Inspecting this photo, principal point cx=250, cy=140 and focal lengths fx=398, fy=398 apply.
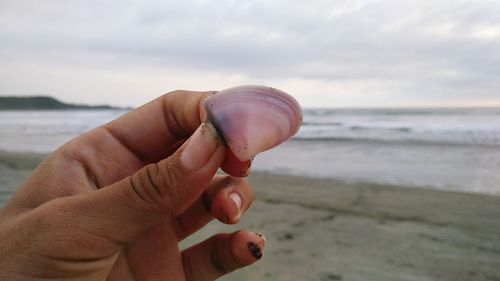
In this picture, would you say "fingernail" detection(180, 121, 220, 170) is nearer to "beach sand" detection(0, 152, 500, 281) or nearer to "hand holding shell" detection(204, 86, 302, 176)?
"hand holding shell" detection(204, 86, 302, 176)

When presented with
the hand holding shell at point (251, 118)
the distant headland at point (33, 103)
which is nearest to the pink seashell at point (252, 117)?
the hand holding shell at point (251, 118)

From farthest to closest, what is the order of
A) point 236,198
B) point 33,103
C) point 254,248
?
point 33,103
point 254,248
point 236,198

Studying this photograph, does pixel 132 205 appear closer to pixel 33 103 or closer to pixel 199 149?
pixel 199 149

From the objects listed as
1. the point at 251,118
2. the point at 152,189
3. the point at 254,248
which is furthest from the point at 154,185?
the point at 254,248

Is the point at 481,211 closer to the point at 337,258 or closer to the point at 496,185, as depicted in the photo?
the point at 496,185

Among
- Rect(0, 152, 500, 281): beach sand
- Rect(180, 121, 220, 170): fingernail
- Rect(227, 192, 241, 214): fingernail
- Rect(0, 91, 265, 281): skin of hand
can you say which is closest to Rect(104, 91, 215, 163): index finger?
Rect(0, 91, 265, 281): skin of hand

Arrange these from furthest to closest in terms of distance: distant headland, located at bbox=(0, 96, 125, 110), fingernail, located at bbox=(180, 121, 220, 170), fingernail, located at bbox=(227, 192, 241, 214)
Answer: distant headland, located at bbox=(0, 96, 125, 110) → fingernail, located at bbox=(227, 192, 241, 214) → fingernail, located at bbox=(180, 121, 220, 170)

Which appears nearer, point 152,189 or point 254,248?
point 152,189

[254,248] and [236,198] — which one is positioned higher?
[236,198]
